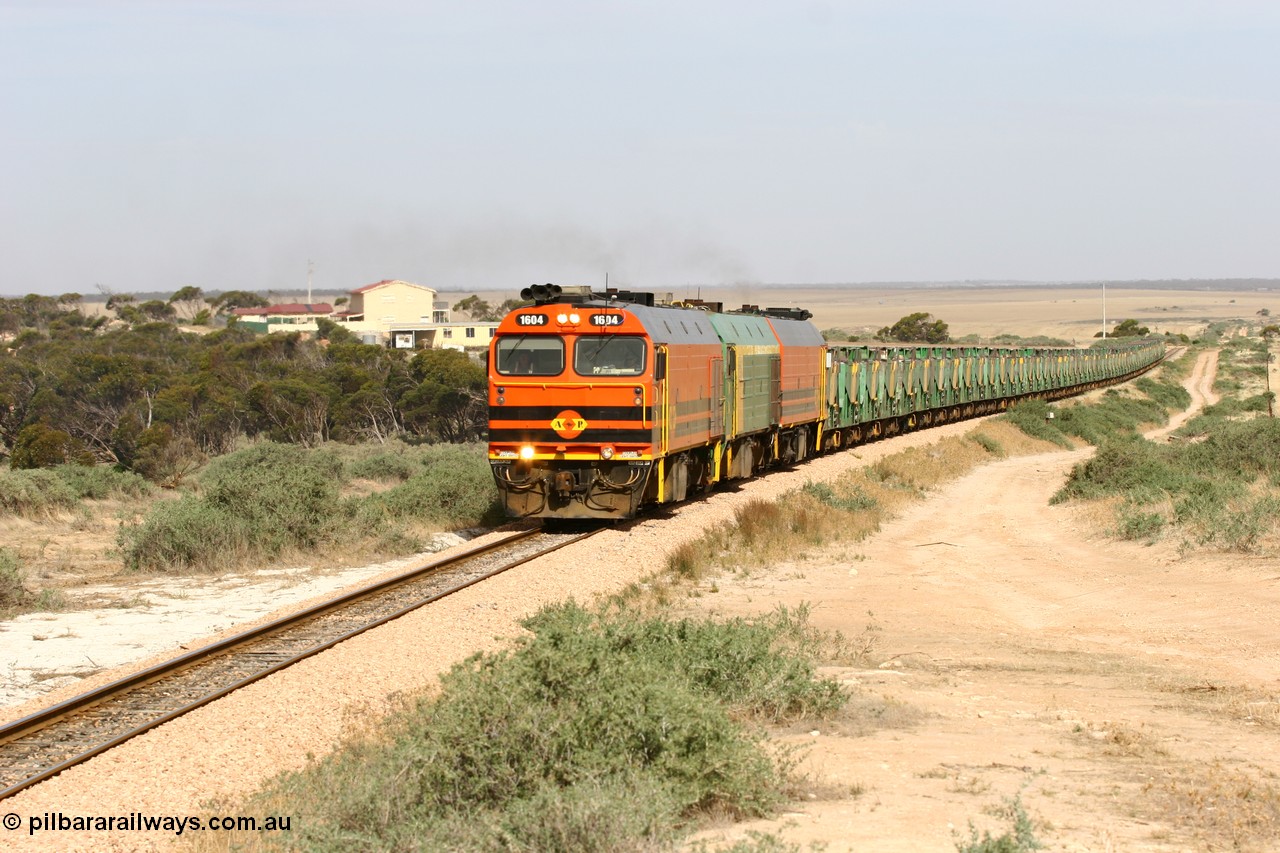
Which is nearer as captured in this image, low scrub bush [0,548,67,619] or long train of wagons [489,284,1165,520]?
low scrub bush [0,548,67,619]

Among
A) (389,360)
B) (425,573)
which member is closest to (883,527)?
(425,573)

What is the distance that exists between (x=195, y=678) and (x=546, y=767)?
4.93 metres

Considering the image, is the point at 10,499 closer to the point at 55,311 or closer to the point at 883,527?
the point at 883,527

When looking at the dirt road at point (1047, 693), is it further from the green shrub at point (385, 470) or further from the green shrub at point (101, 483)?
the green shrub at point (101, 483)

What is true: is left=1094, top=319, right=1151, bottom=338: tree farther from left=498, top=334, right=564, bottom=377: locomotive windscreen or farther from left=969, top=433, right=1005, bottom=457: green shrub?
left=498, top=334, right=564, bottom=377: locomotive windscreen

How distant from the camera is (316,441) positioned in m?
50.8

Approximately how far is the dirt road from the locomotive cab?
294 centimetres

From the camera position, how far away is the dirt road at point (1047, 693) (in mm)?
7332

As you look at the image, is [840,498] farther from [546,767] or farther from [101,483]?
[546,767]

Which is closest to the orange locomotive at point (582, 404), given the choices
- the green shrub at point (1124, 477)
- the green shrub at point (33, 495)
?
the green shrub at point (1124, 477)

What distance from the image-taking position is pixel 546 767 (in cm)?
764

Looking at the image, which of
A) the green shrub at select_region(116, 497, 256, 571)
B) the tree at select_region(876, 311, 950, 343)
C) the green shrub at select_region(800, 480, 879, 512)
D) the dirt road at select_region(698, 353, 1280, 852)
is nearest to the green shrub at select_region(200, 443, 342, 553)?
the green shrub at select_region(116, 497, 256, 571)

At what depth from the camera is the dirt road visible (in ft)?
24.1

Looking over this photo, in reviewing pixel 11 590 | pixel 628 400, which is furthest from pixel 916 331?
pixel 11 590
